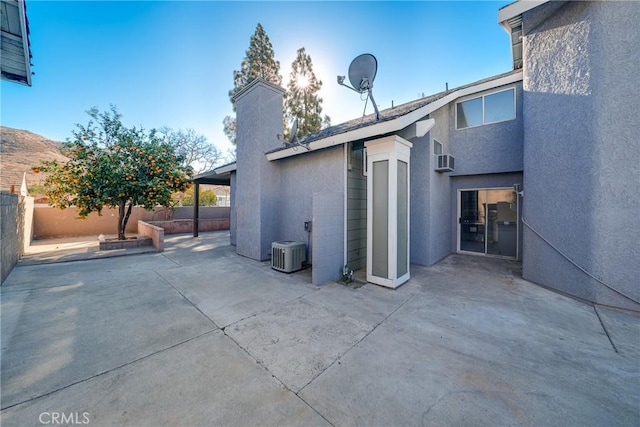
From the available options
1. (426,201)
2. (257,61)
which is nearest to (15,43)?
(426,201)

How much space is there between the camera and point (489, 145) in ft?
24.0

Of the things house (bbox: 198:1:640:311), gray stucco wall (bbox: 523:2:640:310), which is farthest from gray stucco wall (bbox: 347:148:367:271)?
gray stucco wall (bbox: 523:2:640:310)

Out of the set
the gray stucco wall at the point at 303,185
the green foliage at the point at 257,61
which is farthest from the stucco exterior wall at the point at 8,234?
the green foliage at the point at 257,61

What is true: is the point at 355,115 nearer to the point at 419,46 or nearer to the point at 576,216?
the point at 419,46

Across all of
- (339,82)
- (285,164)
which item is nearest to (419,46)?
(339,82)

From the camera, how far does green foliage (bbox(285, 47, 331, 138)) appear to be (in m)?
16.8

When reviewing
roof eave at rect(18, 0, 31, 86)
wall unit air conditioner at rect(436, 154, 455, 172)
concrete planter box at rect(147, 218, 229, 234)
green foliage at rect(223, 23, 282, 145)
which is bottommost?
concrete planter box at rect(147, 218, 229, 234)

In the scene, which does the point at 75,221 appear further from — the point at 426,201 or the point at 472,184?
the point at 472,184

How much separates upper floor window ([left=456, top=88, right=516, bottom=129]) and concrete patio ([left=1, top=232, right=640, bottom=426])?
541 cm

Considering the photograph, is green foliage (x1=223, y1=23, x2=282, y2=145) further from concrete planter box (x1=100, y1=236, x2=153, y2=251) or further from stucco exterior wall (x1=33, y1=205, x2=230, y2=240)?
concrete planter box (x1=100, y1=236, x2=153, y2=251)

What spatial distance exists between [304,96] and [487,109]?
12.9 m

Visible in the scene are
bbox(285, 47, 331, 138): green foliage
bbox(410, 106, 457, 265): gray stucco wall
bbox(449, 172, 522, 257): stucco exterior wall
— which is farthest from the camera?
bbox(285, 47, 331, 138): green foliage

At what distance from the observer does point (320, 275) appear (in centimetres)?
501

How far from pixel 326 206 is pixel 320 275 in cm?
155
